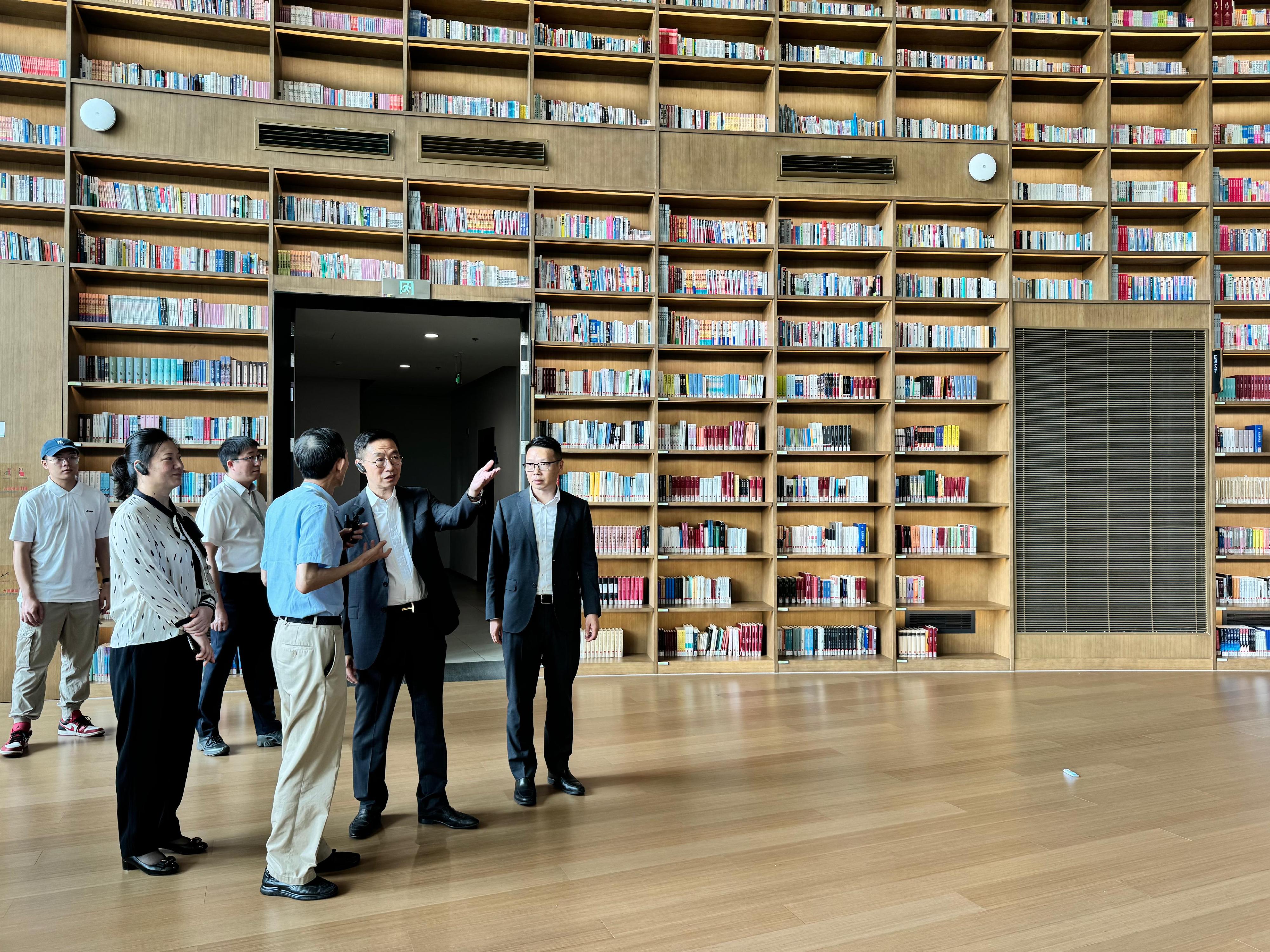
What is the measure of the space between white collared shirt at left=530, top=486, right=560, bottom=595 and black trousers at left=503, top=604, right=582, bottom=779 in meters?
0.12

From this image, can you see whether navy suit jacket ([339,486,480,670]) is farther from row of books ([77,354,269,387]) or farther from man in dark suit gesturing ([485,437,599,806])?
row of books ([77,354,269,387])

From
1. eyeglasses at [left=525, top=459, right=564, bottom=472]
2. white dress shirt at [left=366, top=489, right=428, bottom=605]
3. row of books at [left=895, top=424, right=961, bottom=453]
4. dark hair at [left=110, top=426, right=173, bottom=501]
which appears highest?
row of books at [left=895, top=424, right=961, bottom=453]

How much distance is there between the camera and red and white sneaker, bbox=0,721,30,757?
177 inches

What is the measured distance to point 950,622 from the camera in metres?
7.09

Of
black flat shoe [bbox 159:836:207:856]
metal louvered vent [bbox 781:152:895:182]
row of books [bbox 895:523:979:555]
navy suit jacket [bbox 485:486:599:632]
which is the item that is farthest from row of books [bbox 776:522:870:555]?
black flat shoe [bbox 159:836:207:856]

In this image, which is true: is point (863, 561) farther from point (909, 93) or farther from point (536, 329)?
point (909, 93)

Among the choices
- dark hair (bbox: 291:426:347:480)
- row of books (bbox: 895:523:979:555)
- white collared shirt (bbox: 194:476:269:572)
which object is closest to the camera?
dark hair (bbox: 291:426:347:480)

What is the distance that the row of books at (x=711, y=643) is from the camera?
675 centimetres

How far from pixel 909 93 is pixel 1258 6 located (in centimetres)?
307

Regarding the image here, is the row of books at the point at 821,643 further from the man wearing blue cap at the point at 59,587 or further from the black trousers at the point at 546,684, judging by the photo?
the man wearing blue cap at the point at 59,587

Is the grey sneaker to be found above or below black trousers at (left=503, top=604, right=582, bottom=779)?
below

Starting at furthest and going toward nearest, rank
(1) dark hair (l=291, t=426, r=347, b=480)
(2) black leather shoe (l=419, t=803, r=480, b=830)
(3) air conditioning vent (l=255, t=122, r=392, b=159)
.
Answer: (3) air conditioning vent (l=255, t=122, r=392, b=159), (2) black leather shoe (l=419, t=803, r=480, b=830), (1) dark hair (l=291, t=426, r=347, b=480)

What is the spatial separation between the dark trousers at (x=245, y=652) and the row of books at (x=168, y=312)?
7.70 feet

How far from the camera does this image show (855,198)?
690 centimetres
